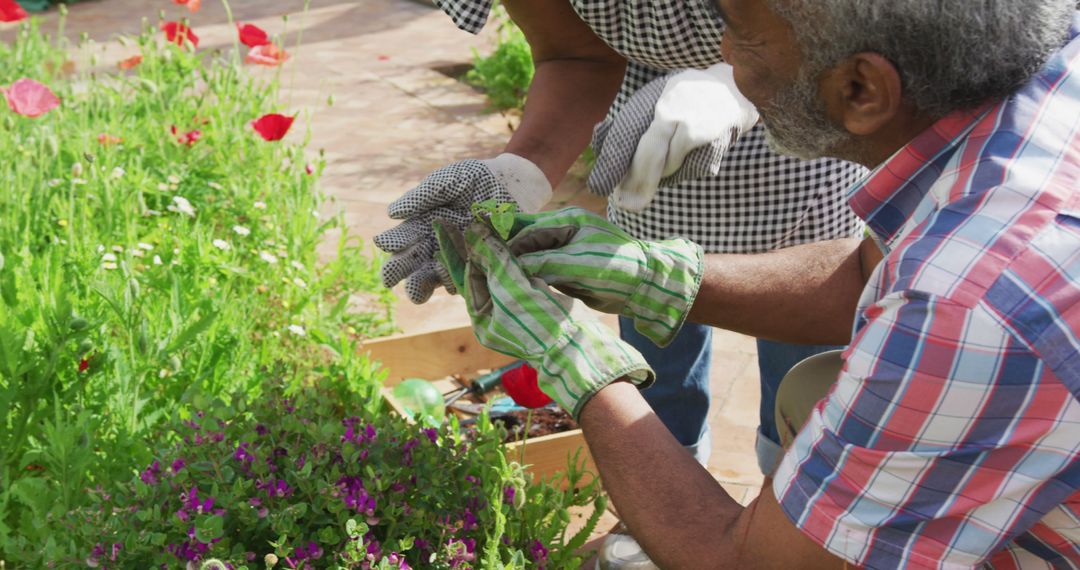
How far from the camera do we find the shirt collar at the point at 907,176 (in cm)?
121

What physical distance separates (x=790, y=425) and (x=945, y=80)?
70 cm

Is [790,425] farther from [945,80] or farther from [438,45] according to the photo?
[438,45]

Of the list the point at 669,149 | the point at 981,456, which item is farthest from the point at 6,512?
the point at 981,456

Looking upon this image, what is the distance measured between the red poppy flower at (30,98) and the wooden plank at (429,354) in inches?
36.4

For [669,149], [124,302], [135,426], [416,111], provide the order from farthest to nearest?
1. [416,111]
2. [124,302]
3. [135,426]
4. [669,149]

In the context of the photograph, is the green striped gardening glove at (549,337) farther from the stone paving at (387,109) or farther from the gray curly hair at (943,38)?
the stone paving at (387,109)

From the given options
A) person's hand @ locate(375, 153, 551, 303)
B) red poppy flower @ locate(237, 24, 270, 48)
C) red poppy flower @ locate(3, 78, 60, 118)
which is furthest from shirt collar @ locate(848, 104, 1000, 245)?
red poppy flower @ locate(237, 24, 270, 48)

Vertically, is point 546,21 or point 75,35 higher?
point 546,21

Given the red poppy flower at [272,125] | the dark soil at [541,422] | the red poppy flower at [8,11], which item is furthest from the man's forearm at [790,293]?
the red poppy flower at [8,11]

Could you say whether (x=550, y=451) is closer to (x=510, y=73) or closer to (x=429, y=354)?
(x=429, y=354)

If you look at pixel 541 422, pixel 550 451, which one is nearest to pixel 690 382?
pixel 550 451

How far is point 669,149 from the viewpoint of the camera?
5.52ft

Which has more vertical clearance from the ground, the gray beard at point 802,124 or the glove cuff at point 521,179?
the gray beard at point 802,124

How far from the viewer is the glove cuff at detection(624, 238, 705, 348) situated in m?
1.54
